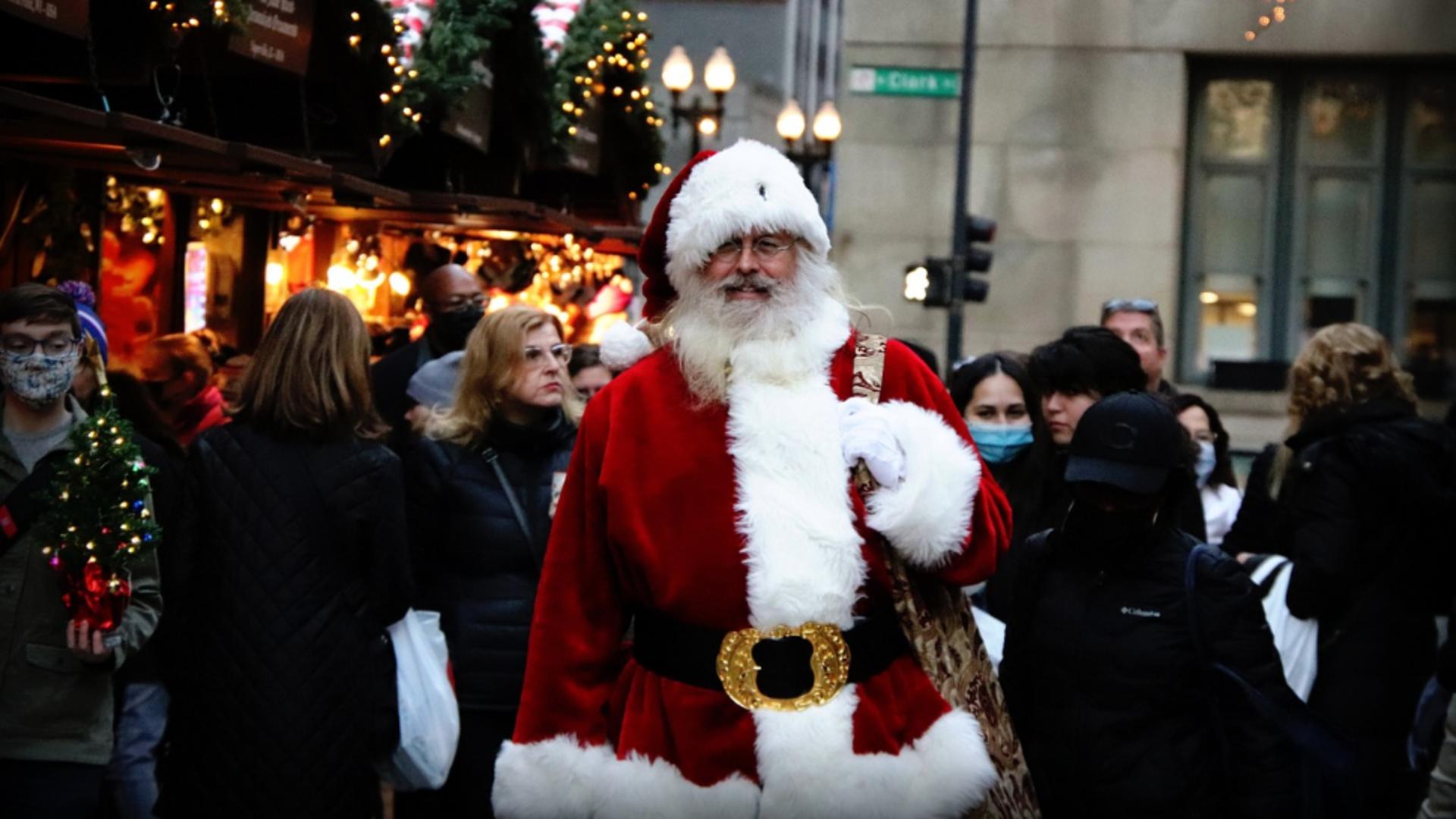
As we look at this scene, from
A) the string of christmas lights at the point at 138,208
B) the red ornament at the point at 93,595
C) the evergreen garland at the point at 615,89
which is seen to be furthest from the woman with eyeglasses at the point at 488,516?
the evergreen garland at the point at 615,89

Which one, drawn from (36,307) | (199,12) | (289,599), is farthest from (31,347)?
(199,12)

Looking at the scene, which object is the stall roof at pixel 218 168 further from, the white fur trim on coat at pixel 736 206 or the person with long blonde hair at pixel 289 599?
the white fur trim on coat at pixel 736 206

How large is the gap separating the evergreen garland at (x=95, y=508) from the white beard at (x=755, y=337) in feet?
6.78

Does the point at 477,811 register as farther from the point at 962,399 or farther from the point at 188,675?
the point at 962,399

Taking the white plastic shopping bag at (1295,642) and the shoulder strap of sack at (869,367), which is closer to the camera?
the shoulder strap of sack at (869,367)

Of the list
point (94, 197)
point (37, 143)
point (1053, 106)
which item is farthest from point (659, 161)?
point (37, 143)

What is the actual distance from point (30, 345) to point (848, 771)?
3066 mm

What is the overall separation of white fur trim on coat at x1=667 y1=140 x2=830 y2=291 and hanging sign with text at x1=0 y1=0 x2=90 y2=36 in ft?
8.68

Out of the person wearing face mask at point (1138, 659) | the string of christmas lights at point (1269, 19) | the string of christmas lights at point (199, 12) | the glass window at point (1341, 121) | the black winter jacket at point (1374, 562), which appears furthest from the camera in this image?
the glass window at point (1341, 121)

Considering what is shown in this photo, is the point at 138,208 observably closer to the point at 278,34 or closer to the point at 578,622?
the point at 278,34

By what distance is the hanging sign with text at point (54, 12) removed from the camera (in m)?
5.94

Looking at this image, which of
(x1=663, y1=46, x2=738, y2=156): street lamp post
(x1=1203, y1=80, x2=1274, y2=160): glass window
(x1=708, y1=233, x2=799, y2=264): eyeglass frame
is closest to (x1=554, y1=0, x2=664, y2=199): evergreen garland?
(x1=663, y1=46, x2=738, y2=156): street lamp post

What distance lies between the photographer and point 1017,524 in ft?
20.3

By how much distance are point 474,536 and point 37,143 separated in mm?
2748
